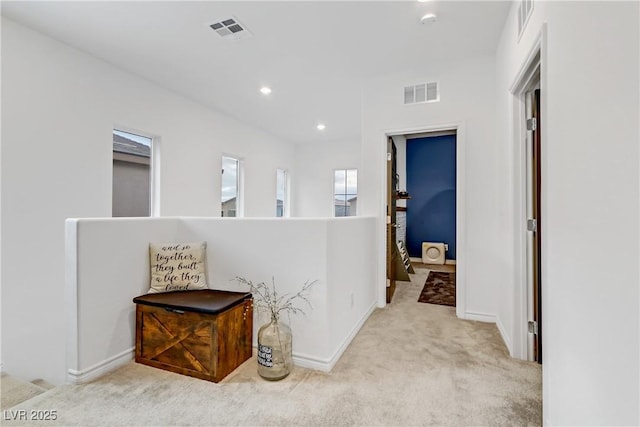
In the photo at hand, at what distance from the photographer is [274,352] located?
2025mm

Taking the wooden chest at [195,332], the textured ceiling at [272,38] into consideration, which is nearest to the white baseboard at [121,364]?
the wooden chest at [195,332]

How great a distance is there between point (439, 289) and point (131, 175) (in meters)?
4.32

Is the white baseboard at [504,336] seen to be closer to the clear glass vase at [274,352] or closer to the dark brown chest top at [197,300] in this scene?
the clear glass vase at [274,352]

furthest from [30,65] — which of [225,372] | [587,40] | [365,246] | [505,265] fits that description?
[505,265]

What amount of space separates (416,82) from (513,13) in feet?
3.90

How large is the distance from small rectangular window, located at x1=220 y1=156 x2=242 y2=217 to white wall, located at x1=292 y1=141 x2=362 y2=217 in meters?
1.84

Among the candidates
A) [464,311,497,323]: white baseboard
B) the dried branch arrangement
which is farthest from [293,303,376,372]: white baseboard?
[464,311,497,323]: white baseboard

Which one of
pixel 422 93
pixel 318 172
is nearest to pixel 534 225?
pixel 422 93

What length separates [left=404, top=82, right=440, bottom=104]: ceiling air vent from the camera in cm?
336

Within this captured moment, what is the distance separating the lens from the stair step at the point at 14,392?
192 centimetres

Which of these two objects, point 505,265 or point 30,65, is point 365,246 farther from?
point 30,65

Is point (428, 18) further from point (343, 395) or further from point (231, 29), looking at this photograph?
point (343, 395)

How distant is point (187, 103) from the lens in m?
4.31

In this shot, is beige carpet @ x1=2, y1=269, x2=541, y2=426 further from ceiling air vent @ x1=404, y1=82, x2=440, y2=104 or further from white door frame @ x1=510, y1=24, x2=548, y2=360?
ceiling air vent @ x1=404, y1=82, x2=440, y2=104
